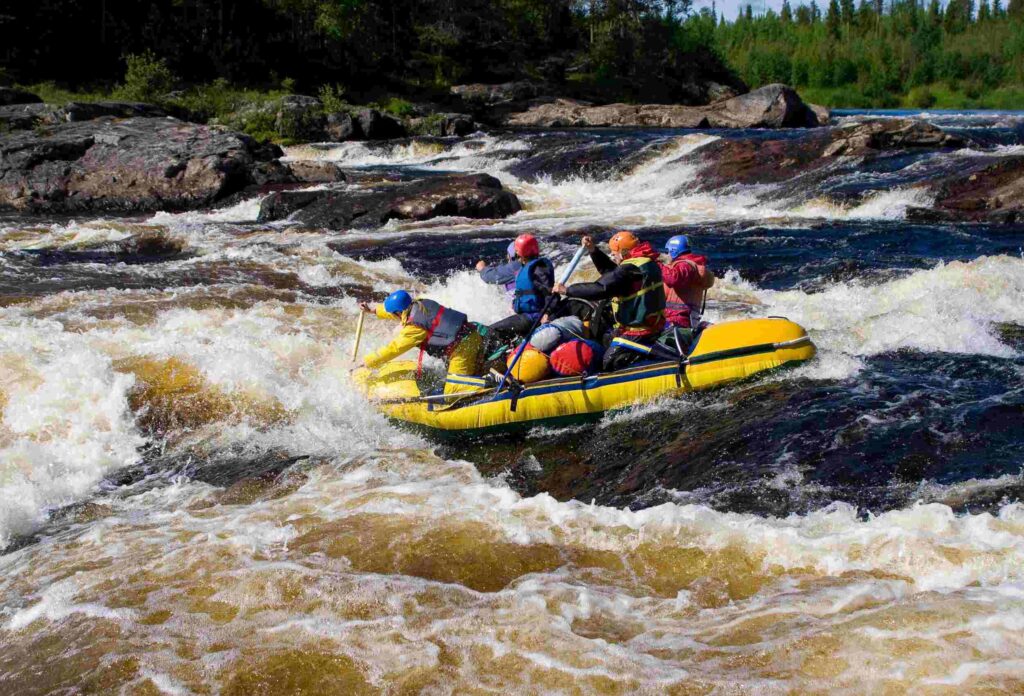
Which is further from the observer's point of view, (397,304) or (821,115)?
(821,115)

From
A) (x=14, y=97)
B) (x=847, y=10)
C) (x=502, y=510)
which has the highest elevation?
(x=847, y=10)

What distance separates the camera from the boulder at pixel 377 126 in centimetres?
3228

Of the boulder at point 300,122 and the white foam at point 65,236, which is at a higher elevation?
the boulder at point 300,122

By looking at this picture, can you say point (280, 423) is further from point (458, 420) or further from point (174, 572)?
point (174, 572)

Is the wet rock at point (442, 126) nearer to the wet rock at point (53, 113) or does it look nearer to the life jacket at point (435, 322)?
the wet rock at point (53, 113)

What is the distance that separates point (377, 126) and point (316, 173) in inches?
477

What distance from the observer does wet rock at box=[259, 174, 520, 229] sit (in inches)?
664

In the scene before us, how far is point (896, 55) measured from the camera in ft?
265

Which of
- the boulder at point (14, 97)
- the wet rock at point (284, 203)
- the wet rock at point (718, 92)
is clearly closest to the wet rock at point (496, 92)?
the wet rock at point (718, 92)

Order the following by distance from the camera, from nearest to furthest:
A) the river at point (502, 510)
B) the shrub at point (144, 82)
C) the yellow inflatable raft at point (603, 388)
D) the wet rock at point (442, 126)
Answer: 1. the river at point (502, 510)
2. the yellow inflatable raft at point (603, 388)
3. the shrub at point (144, 82)
4. the wet rock at point (442, 126)

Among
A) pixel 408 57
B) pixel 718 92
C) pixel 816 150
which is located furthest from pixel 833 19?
pixel 816 150

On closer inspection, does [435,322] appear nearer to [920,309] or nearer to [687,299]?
[687,299]

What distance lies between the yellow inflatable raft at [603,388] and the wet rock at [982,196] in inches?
341

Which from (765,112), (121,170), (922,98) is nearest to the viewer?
(121,170)
